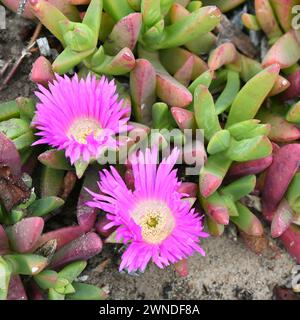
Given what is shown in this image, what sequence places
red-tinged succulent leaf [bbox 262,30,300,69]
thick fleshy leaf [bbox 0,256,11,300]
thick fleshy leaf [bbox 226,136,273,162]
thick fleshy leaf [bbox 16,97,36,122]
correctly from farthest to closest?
red-tinged succulent leaf [bbox 262,30,300,69]
thick fleshy leaf [bbox 16,97,36,122]
thick fleshy leaf [bbox 226,136,273,162]
thick fleshy leaf [bbox 0,256,11,300]

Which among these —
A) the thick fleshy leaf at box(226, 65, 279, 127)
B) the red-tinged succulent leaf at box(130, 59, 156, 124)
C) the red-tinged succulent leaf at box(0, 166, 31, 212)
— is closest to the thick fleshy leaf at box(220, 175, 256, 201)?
the thick fleshy leaf at box(226, 65, 279, 127)

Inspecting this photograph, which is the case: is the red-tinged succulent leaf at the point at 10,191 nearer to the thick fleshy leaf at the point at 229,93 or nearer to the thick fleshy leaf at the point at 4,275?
the thick fleshy leaf at the point at 4,275

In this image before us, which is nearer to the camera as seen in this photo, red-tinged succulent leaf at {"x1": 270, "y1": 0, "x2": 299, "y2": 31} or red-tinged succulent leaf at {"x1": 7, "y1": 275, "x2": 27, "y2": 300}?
red-tinged succulent leaf at {"x1": 7, "y1": 275, "x2": 27, "y2": 300}

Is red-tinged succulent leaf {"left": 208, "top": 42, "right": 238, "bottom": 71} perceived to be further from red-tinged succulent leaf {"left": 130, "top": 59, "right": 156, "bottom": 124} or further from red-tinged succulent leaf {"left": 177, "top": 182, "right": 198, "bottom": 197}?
red-tinged succulent leaf {"left": 177, "top": 182, "right": 198, "bottom": 197}

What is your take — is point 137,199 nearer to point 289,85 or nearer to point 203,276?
point 203,276

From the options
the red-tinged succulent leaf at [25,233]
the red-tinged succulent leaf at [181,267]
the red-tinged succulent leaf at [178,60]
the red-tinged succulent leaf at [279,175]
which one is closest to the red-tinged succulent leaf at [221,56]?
the red-tinged succulent leaf at [178,60]

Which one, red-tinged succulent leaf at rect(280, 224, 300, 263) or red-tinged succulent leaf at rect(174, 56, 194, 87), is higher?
red-tinged succulent leaf at rect(174, 56, 194, 87)

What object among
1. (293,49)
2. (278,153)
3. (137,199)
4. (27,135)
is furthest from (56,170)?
(293,49)

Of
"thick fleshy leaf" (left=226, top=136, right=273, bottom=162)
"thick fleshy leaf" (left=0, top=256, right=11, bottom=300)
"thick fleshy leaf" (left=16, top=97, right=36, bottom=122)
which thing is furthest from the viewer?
"thick fleshy leaf" (left=16, top=97, right=36, bottom=122)
